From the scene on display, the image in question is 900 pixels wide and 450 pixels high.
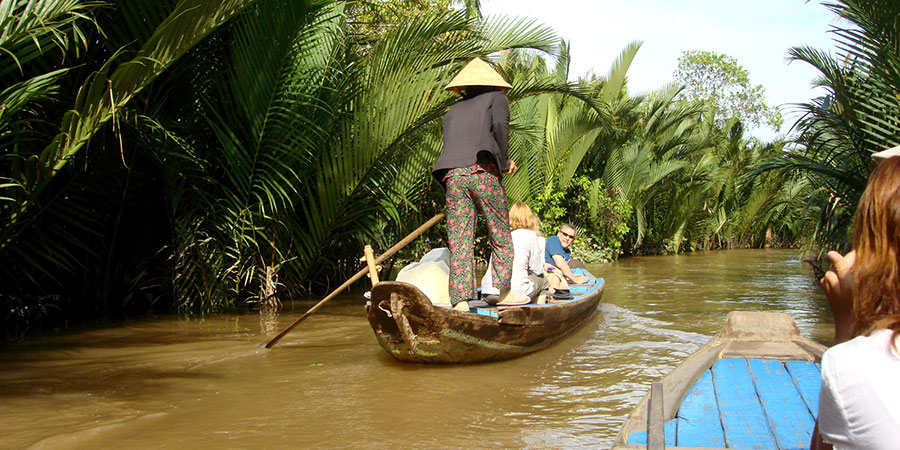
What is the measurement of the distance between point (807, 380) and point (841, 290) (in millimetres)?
1791

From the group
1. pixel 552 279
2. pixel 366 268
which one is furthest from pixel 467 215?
pixel 552 279

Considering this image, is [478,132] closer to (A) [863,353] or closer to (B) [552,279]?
(B) [552,279]

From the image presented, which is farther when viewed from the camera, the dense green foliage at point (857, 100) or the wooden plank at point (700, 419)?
the dense green foliage at point (857, 100)

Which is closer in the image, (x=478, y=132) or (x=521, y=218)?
(x=478, y=132)

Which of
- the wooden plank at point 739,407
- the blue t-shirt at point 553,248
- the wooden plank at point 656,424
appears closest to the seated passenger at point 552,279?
the blue t-shirt at point 553,248

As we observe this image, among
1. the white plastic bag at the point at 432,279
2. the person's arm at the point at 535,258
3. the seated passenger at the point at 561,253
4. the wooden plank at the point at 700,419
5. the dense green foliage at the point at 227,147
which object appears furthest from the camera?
the seated passenger at the point at 561,253

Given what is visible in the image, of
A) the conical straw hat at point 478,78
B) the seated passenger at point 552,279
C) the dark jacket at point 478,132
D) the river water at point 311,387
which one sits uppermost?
the conical straw hat at point 478,78

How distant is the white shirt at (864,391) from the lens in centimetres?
165

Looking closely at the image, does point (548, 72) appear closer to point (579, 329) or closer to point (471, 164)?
point (579, 329)

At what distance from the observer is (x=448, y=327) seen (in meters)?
5.75

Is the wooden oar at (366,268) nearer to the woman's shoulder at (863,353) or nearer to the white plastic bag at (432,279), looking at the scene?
the white plastic bag at (432,279)

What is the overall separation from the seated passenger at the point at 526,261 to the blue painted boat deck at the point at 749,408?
2.97m

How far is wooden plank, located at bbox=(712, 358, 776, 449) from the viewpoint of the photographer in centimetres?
289

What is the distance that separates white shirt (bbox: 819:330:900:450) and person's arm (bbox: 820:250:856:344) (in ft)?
1.08
